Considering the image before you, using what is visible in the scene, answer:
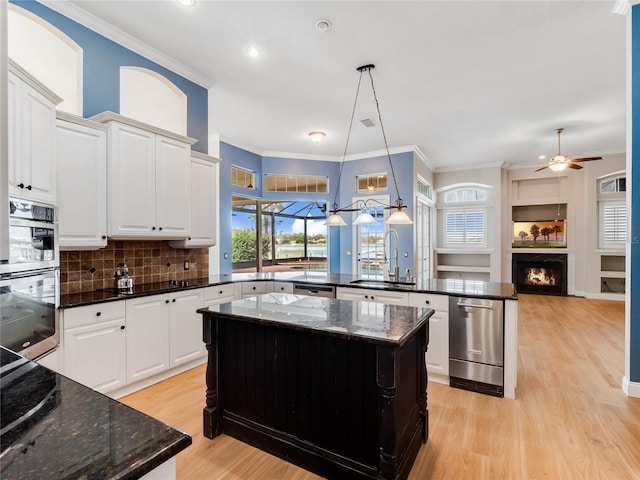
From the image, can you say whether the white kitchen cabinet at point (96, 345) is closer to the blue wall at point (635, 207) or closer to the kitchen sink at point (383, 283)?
the kitchen sink at point (383, 283)

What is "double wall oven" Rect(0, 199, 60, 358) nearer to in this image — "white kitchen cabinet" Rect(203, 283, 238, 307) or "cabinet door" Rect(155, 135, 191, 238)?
"cabinet door" Rect(155, 135, 191, 238)

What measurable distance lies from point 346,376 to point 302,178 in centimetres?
562

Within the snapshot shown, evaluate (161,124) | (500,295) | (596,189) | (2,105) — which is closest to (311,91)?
(161,124)

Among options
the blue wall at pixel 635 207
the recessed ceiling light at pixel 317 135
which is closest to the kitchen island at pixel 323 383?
the blue wall at pixel 635 207

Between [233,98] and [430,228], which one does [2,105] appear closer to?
[233,98]

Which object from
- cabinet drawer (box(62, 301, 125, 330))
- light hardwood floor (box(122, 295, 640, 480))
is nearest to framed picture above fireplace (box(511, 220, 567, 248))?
light hardwood floor (box(122, 295, 640, 480))

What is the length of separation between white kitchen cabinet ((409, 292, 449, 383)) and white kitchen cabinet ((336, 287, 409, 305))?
0.38 feet

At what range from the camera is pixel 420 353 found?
7.33 feet

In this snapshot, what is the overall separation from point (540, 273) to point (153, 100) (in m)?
8.83

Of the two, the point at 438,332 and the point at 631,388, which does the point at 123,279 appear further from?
the point at 631,388

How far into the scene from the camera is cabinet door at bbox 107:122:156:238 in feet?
9.53

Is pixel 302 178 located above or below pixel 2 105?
above

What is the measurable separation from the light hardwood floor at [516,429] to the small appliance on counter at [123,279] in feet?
3.11

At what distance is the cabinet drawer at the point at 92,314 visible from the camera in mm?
2438
